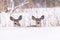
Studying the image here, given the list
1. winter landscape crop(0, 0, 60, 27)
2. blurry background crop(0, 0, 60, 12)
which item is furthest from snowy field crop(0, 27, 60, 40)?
blurry background crop(0, 0, 60, 12)

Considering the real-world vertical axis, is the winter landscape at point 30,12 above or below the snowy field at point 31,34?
above

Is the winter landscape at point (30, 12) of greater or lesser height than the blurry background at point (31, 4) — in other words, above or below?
below

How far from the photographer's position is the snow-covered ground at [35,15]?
119 centimetres

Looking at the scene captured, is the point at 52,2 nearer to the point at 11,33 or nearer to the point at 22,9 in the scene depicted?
the point at 22,9

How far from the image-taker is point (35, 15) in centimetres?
119

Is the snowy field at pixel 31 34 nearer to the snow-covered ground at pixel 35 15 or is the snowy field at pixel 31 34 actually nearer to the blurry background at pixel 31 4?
the snow-covered ground at pixel 35 15

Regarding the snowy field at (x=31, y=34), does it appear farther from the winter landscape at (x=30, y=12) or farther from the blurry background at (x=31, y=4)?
the blurry background at (x=31, y=4)

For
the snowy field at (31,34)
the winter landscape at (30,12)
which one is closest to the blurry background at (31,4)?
the winter landscape at (30,12)

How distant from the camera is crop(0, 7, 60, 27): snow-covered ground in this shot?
1188mm

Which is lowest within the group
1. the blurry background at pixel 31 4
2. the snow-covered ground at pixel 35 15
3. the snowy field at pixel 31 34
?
the snowy field at pixel 31 34

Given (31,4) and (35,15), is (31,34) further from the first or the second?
(31,4)

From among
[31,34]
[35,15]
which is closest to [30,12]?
[35,15]

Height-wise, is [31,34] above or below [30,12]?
below

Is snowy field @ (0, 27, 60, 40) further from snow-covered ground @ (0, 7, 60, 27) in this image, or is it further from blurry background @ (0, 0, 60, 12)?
blurry background @ (0, 0, 60, 12)
